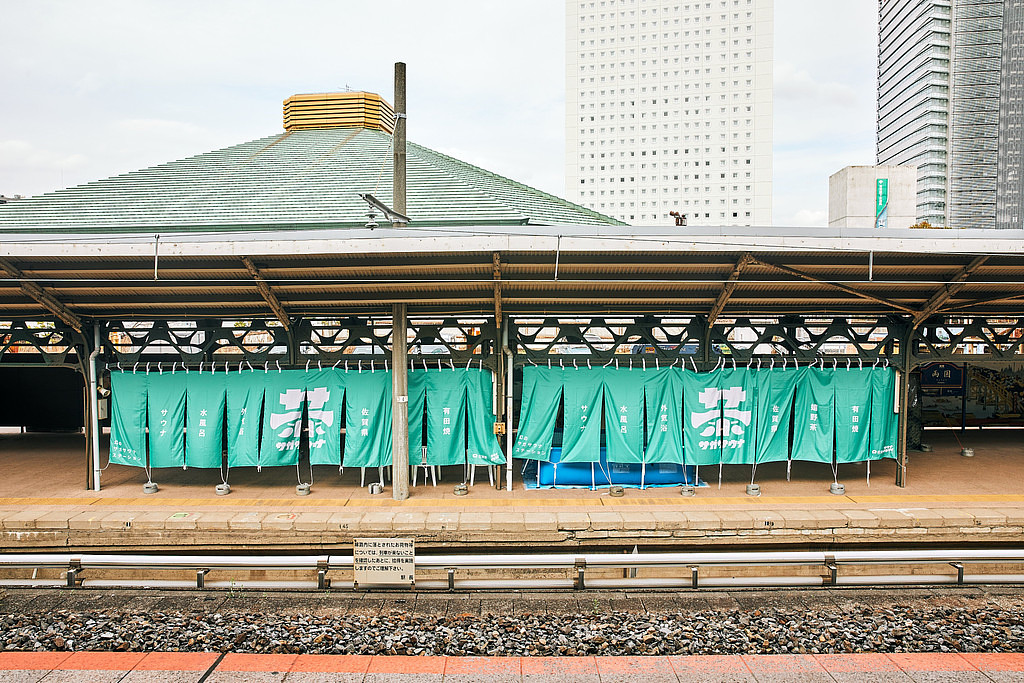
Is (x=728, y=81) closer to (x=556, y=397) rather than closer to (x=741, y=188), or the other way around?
(x=741, y=188)

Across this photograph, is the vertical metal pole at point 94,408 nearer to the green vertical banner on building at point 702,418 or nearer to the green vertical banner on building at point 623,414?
the green vertical banner on building at point 623,414

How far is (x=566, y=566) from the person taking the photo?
7.36 meters

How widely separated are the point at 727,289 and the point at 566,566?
16.6 feet

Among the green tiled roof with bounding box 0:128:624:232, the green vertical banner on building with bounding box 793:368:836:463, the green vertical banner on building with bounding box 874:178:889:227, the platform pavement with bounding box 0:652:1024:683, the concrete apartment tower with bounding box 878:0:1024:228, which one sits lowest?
the platform pavement with bounding box 0:652:1024:683

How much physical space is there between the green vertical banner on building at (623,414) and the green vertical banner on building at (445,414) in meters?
2.60

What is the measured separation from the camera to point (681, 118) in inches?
4483

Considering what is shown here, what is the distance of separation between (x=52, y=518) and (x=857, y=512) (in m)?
12.4

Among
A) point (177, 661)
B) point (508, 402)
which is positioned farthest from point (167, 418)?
point (508, 402)

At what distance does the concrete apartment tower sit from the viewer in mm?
93375

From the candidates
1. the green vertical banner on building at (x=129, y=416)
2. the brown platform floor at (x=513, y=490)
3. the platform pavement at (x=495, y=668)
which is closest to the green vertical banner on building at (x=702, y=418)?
the brown platform floor at (x=513, y=490)

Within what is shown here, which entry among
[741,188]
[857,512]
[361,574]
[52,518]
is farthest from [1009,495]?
[741,188]

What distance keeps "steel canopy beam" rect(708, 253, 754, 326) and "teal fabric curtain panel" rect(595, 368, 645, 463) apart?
5.25 feet

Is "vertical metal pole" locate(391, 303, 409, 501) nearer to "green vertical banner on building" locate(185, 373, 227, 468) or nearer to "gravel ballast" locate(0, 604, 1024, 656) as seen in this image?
"gravel ballast" locate(0, 604, 1024, 656)

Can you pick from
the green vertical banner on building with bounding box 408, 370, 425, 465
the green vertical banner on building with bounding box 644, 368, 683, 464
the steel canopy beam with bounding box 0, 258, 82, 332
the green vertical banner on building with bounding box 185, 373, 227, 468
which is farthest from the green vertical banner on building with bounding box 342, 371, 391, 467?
the steel canopy beam with bounding box 0, 258, 82, 332
